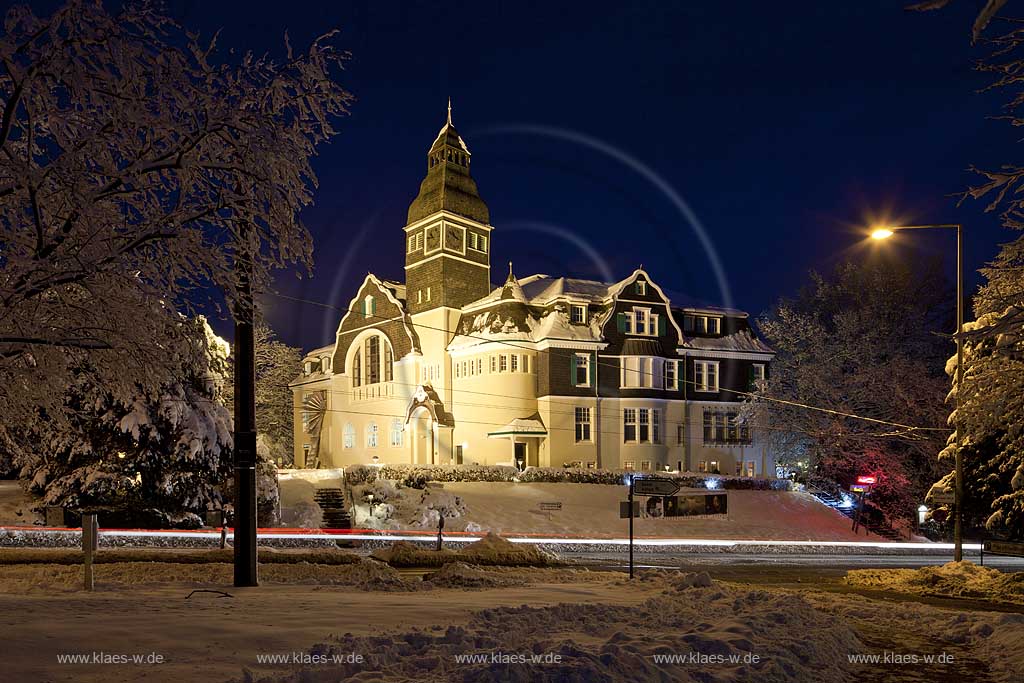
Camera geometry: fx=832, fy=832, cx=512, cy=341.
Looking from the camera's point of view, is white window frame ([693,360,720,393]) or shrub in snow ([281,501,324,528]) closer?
shrub in snow ([281,501,324,528])

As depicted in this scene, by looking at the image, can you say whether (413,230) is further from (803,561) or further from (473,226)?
(803,561)

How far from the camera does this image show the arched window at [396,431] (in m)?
51.9

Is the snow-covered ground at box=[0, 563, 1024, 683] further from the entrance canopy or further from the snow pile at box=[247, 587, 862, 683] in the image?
the entrance canopy

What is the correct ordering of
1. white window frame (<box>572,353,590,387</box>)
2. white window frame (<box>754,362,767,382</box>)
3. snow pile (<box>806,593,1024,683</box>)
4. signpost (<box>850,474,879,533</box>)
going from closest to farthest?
snow pile (<box>806,593,1024,683</box>) → signpost (<box>850,474,879,533</box>) → white window frame (<box>572,353,590,387</box>) → white window frame (<box>754,362,767,382</box>)

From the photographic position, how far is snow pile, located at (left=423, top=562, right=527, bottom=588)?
15.2 metres

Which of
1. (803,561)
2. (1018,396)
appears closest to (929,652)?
(1018,396)

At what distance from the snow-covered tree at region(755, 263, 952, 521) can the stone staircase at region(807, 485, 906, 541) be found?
2.94 feet

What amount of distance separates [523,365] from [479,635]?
37.7 metres

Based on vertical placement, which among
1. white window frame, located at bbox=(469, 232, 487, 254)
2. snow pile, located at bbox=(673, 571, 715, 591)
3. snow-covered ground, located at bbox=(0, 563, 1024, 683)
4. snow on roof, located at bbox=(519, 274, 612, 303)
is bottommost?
snow pile, located at bbox=(673, 571, 715, 591)

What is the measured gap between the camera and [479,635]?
8320 millimetres

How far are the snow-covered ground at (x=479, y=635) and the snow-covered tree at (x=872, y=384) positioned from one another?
30.3 metres

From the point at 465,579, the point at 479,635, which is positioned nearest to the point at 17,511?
the point at 465,579

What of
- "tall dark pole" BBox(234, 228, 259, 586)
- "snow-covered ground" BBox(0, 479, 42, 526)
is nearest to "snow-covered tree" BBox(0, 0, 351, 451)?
"tall dark pole" BBox(234, 228, 259, 586)

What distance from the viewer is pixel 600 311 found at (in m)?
47.9
